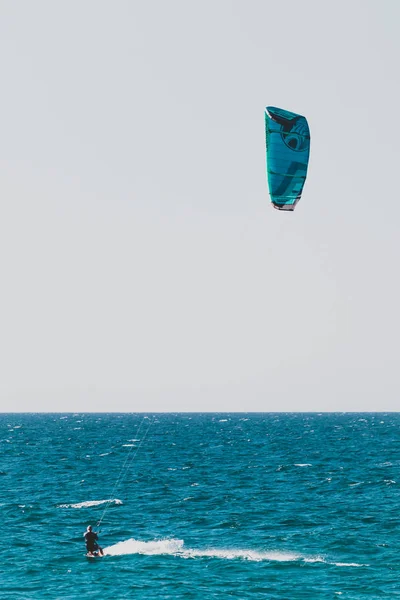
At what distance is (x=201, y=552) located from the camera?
39406 mm

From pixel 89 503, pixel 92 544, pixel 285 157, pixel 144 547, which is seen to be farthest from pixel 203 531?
pixel 285 157

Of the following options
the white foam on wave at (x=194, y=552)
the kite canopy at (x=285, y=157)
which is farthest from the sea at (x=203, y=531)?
the kite canopy at (x=285, y=157)

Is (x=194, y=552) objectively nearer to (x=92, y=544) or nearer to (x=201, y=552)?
(x=201, y=552)

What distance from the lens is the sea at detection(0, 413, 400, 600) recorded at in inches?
1328

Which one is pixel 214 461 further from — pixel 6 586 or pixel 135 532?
pixel 6 586

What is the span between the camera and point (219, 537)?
4319 centimetres

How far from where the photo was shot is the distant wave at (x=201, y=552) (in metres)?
38.0

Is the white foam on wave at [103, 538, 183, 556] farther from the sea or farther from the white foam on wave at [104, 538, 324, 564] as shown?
the sea

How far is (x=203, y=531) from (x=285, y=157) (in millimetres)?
23562

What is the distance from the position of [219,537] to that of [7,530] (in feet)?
44.3

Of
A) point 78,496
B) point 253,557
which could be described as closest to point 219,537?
point 253,557

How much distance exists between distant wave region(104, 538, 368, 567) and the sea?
0.22 ft

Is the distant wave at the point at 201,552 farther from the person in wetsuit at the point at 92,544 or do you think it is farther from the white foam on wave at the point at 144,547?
the person in wetsuit at the point at 92,544

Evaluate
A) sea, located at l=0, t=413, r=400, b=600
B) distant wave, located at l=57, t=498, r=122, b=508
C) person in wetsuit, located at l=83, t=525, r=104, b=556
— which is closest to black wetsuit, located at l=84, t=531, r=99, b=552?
person in wetsuit, located at l=83, t=525, r=104, b=556
